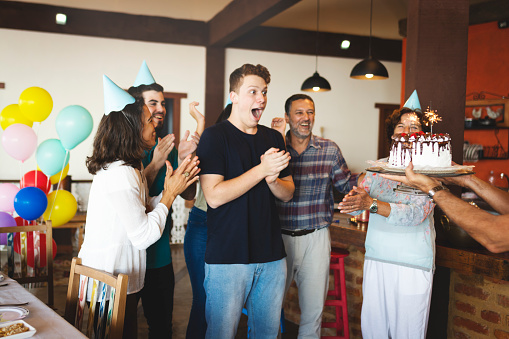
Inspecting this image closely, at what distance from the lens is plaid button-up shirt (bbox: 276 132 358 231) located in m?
2.69

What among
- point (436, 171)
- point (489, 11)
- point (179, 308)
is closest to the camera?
point (436, 171)

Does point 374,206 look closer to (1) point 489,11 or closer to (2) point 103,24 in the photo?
(1) point 489,11

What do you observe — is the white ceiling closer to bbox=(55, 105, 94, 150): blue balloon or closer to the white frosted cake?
bbox=(55, 105, 94, 150): blue balloon

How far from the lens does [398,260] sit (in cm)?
231

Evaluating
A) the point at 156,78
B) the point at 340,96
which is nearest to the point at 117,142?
the point at 156,78

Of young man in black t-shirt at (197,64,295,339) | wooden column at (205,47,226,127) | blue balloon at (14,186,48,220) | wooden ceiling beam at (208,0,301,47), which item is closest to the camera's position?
young man in black t-shirt at (197,64,295,339)

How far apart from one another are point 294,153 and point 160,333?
50.8 inches

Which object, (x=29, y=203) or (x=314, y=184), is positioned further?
(x=29, y=203)

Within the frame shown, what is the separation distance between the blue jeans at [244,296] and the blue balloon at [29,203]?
1.60 meters

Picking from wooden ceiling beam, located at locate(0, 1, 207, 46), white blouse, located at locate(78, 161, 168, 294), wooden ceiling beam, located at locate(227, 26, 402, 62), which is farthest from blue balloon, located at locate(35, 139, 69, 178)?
wooden ceiling beam, located at locate(227, 26, 402, 62)

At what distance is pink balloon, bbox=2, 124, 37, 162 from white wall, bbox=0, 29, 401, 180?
7.53 ft

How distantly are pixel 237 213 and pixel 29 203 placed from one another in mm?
1734

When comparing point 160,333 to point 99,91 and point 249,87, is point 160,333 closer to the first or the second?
point 249,87

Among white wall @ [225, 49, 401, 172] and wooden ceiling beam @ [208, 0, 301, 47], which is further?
white wall @ [225, 49, 401, 172]
